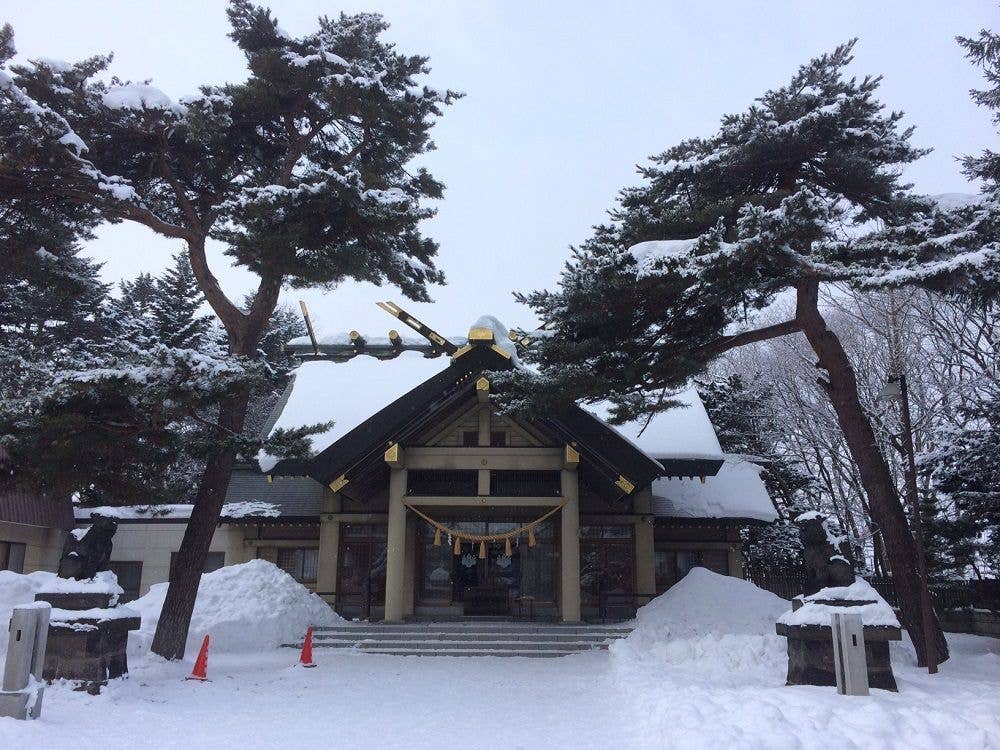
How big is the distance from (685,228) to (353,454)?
346 inches

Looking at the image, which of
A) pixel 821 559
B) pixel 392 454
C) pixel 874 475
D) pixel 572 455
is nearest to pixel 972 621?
pixel 874 475

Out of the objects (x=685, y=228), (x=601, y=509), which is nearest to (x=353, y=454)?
(x=601, y=509)

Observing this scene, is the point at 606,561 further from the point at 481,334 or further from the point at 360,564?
the point at 481,334

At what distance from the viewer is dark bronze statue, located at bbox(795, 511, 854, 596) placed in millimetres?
8711

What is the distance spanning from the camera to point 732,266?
30.4 ft

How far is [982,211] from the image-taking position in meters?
8.97

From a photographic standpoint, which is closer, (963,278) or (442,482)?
(963,278)

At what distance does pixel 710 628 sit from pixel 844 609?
5.50m

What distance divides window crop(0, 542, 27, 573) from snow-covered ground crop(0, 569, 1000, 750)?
10.2 m

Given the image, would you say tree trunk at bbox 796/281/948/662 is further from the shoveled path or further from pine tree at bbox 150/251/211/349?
pine tree at bbox 150/251/211/349

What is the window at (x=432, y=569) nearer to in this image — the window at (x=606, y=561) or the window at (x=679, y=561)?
the window at (x=606, y=561)

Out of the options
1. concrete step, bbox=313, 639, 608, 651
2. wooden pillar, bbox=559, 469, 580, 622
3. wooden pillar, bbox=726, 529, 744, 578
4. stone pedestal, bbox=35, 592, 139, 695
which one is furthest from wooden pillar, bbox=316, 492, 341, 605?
wooden pillar, bbox=726, 529, 744, 578

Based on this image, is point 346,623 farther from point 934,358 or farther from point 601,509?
point 934,358

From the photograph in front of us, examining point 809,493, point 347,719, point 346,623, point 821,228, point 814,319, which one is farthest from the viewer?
point 809,493
